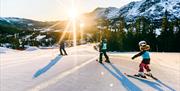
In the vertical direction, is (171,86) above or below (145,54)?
below

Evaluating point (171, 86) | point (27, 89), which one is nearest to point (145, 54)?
point (171, 86)

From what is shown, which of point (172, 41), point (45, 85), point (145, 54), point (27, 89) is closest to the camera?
point (27, 89)

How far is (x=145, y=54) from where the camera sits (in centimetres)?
1363

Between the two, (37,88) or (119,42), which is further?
(119,42)

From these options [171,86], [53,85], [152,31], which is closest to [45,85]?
[53,85]

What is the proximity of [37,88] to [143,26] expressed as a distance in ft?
346

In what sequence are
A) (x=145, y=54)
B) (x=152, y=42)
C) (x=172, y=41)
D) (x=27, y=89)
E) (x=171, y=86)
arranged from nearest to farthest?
(x=27, y=89) < (x=171, y=86) < (x=145, y=54) < (x=172, y=41) < (x=152, y=42)

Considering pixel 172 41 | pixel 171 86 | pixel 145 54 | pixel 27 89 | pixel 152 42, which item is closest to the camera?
pixel 27 89

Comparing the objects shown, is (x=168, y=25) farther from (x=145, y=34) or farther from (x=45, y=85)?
(x=45, y=85)

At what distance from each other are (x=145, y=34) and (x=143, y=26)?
340 cm

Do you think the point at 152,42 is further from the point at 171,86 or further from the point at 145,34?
the point at 171,86

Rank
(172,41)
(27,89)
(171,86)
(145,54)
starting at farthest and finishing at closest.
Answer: (172,41) → (145,54) → (171,86) → (27,89)

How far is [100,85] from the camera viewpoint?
9.73 meters

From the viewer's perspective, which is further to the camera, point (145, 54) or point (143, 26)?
point (143, 26)
